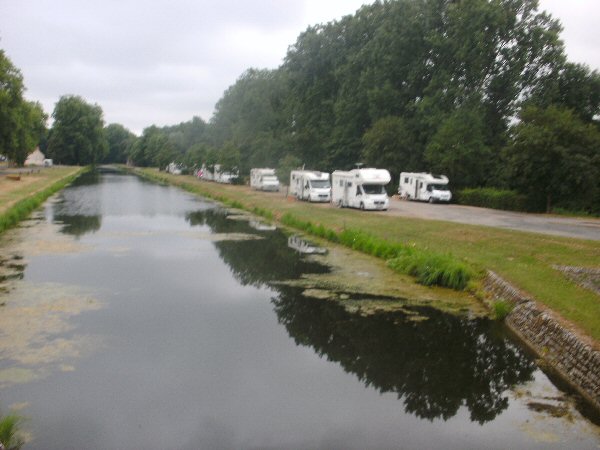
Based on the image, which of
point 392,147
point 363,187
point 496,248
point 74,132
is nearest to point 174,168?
point 74,132

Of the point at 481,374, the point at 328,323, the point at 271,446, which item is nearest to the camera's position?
the point at 271,446

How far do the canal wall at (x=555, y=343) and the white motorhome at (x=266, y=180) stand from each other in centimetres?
4438

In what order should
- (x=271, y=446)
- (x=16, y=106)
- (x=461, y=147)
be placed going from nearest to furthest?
(x=271, y=446) < (x=461, y=147) < (x=16, y=106)

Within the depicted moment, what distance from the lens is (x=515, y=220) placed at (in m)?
30.8

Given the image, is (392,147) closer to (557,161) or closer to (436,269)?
(557,161)

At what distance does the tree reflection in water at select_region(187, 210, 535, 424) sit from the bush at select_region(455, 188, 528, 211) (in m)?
25.0

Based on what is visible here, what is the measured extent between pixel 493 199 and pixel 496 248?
19917 mm

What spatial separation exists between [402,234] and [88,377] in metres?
17.5

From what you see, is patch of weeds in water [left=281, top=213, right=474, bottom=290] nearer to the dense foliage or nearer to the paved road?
the paved road

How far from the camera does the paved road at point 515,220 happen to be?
2559 cm

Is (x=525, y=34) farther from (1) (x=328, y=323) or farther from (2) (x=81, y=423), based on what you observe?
(2) (x=81, y=423)

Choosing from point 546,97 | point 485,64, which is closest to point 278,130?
point 485,64

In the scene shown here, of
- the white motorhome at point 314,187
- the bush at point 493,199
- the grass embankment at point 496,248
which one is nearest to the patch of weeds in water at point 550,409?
the grass embankment at point 496,248

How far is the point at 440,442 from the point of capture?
25.9ft
